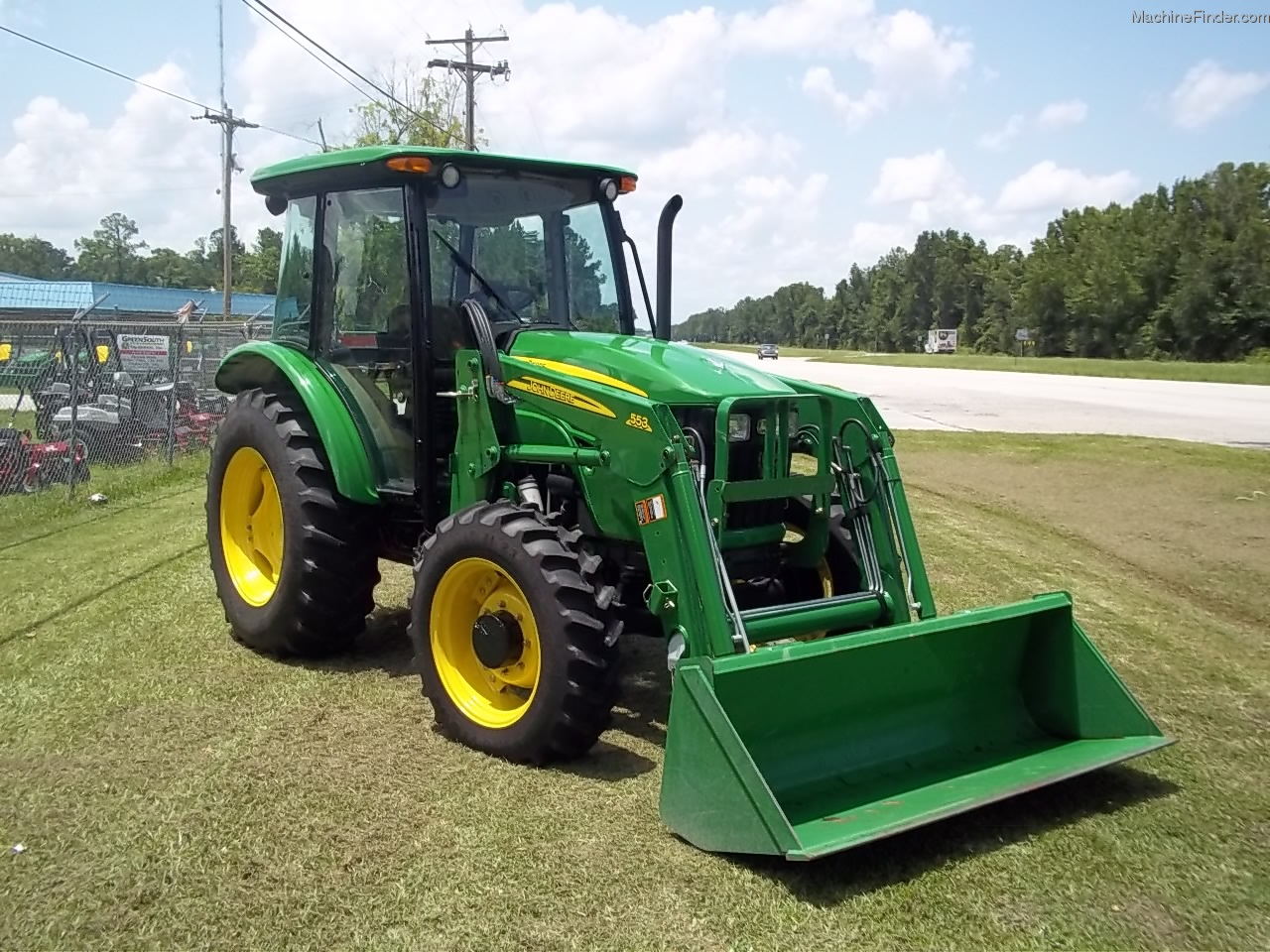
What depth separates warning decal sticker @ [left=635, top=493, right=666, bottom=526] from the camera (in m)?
4.61

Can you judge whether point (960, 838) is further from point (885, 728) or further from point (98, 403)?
point (98, 403)

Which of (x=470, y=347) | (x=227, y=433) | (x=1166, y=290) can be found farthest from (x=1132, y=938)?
(x=1166, y=290)

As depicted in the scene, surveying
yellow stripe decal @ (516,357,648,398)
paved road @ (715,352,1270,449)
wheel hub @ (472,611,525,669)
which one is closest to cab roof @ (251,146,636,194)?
yellow stripe decal @ (516,357,648,398)

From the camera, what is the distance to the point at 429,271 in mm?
5520

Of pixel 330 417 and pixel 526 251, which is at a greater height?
pixel 526 251

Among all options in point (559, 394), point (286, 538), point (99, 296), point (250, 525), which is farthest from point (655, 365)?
point (99, 296)

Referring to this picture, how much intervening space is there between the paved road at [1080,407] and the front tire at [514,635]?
8.33 meters

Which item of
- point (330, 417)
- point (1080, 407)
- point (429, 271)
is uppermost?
point (429, 271)

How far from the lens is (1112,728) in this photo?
4.65m

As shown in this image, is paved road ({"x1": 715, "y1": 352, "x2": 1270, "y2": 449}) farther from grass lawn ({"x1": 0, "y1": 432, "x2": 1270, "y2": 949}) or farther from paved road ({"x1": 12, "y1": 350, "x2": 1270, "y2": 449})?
grass lawn ({"x1": 0, "y1": 432, "x2": 1270, "y2": 949})

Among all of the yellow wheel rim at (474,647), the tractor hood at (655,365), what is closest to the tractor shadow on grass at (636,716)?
the yellow wheel rim at (474,647)

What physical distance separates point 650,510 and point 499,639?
82 centimetres

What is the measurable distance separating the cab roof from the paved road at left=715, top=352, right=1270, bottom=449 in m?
7.13

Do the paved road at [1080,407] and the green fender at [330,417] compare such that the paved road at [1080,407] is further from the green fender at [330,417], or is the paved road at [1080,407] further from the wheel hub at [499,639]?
the wheel hub at [499,639]
